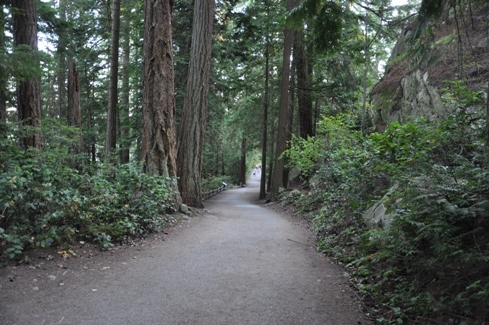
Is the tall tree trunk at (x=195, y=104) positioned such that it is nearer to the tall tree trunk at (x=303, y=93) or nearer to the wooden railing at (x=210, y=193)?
the tall tree trunk at (x=303, y=93)

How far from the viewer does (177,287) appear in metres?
4.33

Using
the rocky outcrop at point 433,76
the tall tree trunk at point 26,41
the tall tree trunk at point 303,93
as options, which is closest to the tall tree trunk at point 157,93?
the tall tree trunk at point 26,41

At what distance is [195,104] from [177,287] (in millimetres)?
8233

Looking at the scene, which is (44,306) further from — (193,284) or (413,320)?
(413,320)

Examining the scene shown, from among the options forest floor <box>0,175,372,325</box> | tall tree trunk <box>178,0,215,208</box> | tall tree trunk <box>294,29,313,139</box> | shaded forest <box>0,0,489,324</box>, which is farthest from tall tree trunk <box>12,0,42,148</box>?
tall tree trunk <box>294,29,313,139</box>

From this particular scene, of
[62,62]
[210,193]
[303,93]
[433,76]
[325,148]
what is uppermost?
[62,62]

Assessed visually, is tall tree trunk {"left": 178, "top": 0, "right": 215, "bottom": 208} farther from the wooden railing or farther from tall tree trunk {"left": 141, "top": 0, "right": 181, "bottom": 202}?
the wooden railing

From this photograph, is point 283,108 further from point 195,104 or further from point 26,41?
point 26,41

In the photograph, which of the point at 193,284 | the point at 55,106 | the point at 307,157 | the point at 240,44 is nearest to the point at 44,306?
the point at 193,284

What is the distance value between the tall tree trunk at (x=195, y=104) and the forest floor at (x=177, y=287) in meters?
5.16

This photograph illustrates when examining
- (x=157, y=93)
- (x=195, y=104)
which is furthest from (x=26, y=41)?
(x=195, y=104)

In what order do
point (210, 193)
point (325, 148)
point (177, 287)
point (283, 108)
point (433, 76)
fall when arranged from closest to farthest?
point (177, 287), point (433, 76), point (325, 148), point (283, 108), point (210, 193)

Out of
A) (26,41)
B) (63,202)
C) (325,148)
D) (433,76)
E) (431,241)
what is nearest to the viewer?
(431,241)

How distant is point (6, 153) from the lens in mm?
5434
